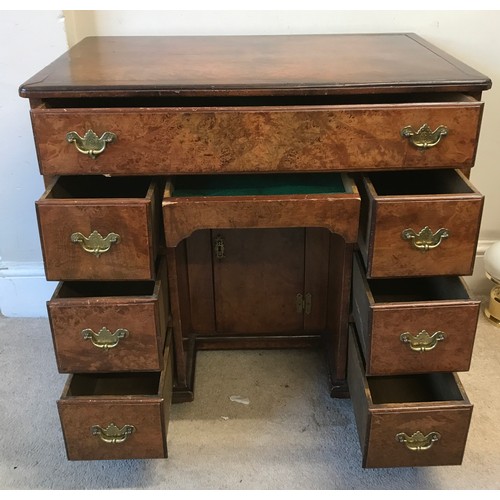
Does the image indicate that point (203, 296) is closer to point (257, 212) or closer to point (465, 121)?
point (257, 212)

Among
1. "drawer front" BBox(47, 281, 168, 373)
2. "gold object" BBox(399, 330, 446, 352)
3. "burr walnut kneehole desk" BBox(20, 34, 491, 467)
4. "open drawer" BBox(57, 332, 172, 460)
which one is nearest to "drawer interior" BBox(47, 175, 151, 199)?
"burr walnut kneehole desk" BBox(20, 34, 491, 467)

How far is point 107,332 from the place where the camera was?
1122 millimetres

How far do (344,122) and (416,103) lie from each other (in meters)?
0.13

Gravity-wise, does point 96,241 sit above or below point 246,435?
above

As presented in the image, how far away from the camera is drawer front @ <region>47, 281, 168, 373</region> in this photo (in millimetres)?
1101

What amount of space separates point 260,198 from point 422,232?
29 cm

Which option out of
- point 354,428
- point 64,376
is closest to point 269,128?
point 354,428

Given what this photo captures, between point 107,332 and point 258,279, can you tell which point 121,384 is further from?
point 258,279

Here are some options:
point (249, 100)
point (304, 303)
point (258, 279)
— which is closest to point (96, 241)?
point (249, 100)

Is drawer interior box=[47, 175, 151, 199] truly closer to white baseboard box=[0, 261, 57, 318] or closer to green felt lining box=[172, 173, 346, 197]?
green felt lining box=[172, 173, 346, 197]

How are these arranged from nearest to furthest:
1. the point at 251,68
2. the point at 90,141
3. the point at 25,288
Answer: the point at 90,141 → the point at 251,68 → the point at 25,288

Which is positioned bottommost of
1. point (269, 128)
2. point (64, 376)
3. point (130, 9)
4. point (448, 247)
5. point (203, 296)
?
point (64, 376)

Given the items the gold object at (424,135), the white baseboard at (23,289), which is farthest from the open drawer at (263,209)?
the white baseboard at (23,289)

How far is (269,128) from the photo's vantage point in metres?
1.07
